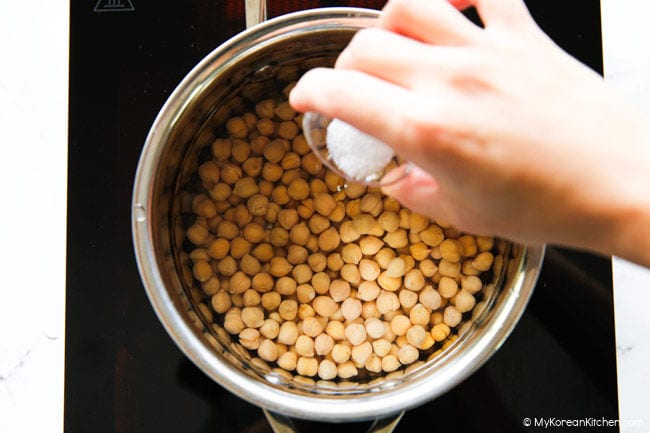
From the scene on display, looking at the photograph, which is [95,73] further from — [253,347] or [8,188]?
[253,347]

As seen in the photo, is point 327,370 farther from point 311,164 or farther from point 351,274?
point 311,164

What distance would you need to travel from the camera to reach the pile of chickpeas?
76 cm

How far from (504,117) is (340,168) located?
21 centimetres

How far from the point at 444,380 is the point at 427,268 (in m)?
0.17

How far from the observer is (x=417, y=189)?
543 mm

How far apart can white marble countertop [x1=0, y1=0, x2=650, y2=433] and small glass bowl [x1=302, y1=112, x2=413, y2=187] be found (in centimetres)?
44

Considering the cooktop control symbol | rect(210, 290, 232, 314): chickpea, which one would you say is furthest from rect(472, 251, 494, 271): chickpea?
the cooktop control symbol

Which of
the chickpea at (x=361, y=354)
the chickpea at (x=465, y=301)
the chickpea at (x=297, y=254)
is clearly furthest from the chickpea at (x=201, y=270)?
the chickpea at (x=465, y=301)

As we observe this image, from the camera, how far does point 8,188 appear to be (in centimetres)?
87

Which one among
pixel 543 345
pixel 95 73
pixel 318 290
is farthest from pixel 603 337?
pixel 95 73

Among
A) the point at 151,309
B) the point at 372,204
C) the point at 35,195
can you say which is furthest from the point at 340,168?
the point at 35,195

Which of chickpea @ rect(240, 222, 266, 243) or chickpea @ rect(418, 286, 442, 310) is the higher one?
chickpea @ rect(240, 222, 266, 243)

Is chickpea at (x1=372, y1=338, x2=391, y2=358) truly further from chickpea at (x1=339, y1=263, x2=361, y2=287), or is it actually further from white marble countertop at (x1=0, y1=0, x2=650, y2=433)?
white marble countertop at (x1=0, y1=0, x2=650, y2=433)

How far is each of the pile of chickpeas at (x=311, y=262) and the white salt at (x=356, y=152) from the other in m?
0.17
